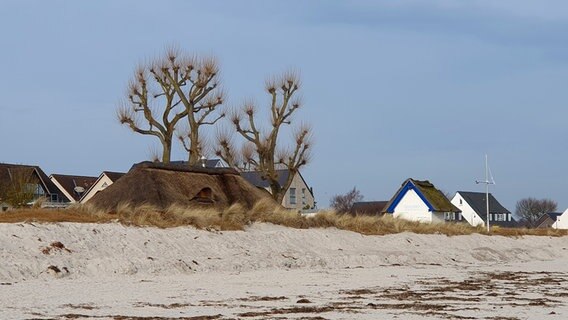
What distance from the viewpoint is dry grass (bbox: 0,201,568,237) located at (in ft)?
83.4

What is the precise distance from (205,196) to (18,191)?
26.2 metres

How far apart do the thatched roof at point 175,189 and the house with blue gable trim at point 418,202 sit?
94.4 feet

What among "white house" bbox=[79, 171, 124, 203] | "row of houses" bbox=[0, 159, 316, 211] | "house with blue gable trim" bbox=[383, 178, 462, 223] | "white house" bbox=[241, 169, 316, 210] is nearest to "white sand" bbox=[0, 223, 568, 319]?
"house with blue gable trim" bbox=[383, 178, 462, 223]

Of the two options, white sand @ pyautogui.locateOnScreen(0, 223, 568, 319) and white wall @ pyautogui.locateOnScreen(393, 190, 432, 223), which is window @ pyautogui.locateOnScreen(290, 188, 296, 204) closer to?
white wall @ pyautogui.locateOnScreen(393, 190, 432, 223)

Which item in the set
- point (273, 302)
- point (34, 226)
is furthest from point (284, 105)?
point (273, 302)

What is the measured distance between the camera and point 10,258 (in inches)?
811

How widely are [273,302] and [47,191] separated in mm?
65178

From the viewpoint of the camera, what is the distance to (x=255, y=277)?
22.0m

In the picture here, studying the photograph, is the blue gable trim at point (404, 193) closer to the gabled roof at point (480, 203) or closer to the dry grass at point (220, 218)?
the dry grass at point (220, 218)

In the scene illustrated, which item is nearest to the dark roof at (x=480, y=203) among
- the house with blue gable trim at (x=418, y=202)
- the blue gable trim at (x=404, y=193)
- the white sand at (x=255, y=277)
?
the house with blue gable trim at (x=418, y=202)

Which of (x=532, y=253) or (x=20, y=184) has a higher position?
(x=20, y=184)

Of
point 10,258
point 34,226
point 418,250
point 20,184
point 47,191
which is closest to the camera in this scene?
point 10,258

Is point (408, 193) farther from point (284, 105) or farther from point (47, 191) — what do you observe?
point (47, 191)

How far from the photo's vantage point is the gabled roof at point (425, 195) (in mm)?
64000
